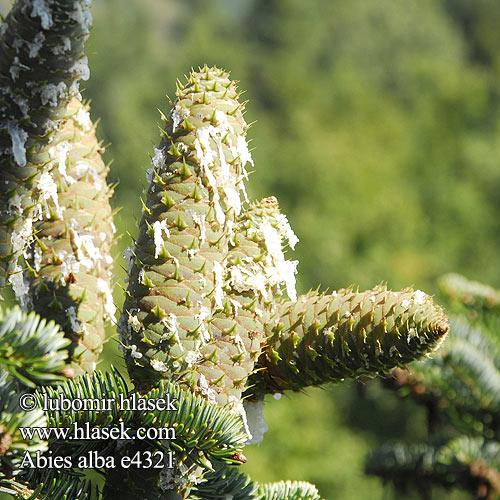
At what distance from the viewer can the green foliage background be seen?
18.8 meters

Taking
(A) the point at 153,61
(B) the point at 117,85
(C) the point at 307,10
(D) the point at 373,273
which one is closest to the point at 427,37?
(C) the point at 307,10

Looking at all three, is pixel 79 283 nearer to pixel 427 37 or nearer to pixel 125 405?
pixel 125 405

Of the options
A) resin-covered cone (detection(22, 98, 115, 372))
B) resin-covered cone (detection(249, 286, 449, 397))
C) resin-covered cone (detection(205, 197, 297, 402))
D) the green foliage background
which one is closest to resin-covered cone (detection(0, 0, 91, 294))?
resin-covered cone (detection(22, 98, 115, 372))

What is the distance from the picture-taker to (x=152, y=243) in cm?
105

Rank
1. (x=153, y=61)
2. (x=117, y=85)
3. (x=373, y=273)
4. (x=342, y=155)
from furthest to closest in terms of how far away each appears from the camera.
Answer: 1. (x=153, y=61)
2. (x=117, y=85)
3. (x=342, y=155)
4. (x=373, y=273)

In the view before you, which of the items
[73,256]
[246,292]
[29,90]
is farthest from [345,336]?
[29,90]

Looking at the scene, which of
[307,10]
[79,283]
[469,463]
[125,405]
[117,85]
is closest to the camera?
[125,405]

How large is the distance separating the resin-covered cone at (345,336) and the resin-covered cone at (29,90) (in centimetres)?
43

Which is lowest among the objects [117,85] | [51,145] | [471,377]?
[51,145]

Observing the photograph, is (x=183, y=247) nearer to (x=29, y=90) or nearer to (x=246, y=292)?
(x=246, y=292)

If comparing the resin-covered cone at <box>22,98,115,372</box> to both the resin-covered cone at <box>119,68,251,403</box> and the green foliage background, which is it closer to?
the resin-covered cone at <box>119,68,251,403</box>

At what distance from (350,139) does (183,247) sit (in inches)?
1196

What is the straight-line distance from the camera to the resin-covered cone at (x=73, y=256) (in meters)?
1.11

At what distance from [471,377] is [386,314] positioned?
181cm
